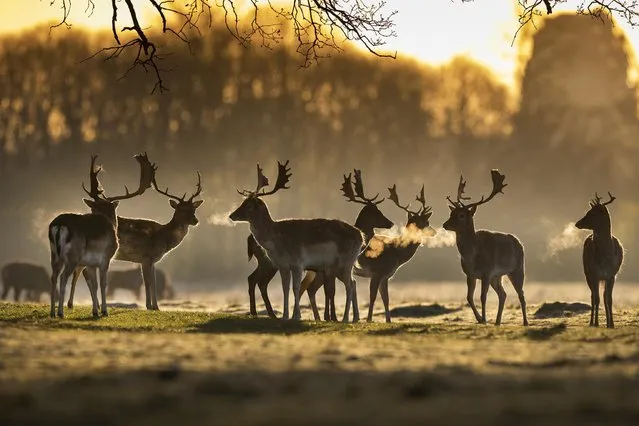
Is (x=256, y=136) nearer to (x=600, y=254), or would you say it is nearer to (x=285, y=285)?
(x=600, y=254)

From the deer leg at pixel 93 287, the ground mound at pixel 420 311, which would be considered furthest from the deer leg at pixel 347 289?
the ground mound at pixel 420 311

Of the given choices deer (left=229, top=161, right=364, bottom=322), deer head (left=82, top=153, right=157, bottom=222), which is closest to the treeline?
deer head (left=82, top=153, right=157, bottom=222)

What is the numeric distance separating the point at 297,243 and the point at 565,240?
29.6 metres

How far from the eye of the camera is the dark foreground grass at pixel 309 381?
6.97 meters

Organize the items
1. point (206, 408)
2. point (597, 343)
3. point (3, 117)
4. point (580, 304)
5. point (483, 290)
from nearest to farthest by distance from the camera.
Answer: point (206, 408), point (597, 343), point (483, 290), point (580, 304), point (3, 117)

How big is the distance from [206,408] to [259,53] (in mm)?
50168

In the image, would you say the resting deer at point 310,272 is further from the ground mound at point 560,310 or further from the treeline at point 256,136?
the treeline at point 256,136

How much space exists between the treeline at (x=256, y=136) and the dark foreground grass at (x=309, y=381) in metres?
41.6

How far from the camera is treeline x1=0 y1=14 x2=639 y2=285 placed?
54.8 meters

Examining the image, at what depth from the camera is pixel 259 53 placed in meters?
56.7

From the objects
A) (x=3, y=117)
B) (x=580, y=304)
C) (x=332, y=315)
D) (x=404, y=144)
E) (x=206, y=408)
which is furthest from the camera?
(x=404, y=144)

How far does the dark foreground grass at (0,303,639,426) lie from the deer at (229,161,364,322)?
5949 millimetres

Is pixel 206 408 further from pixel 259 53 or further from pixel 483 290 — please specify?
pixel 259 53

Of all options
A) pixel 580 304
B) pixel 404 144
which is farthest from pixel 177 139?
pixel 580 304
